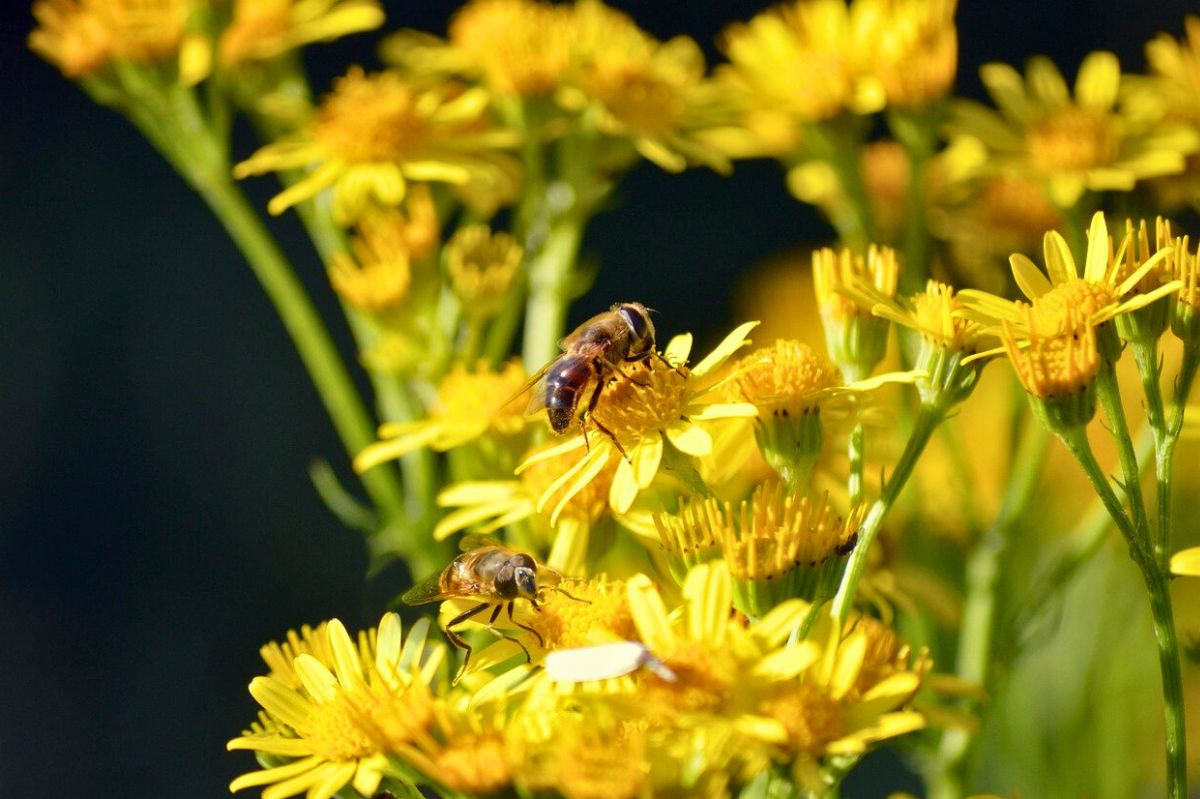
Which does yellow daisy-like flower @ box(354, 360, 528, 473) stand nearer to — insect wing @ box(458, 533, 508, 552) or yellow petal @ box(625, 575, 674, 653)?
insect wing @ box(458, 533, 508, 552)

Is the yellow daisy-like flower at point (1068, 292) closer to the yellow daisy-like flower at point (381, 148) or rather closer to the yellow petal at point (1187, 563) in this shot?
the yellow petal at point (1187, 563)

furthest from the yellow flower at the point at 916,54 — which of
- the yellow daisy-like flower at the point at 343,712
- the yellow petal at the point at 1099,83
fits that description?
the yellow daisy-like flower at the point at 343,712

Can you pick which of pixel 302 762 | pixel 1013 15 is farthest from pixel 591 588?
pixel 1013 15

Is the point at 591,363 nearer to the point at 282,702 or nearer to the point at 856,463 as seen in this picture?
the point at 856,463

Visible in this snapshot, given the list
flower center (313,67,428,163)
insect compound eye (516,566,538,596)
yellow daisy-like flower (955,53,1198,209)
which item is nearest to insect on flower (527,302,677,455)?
insect compound eye (516,566,538,596)

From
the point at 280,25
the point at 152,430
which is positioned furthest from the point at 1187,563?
the point at 152,430

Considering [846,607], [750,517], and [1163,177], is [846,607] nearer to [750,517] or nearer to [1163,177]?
[750,517]

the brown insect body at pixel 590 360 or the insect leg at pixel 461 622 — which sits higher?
the brown insect body at pixel 590 360
